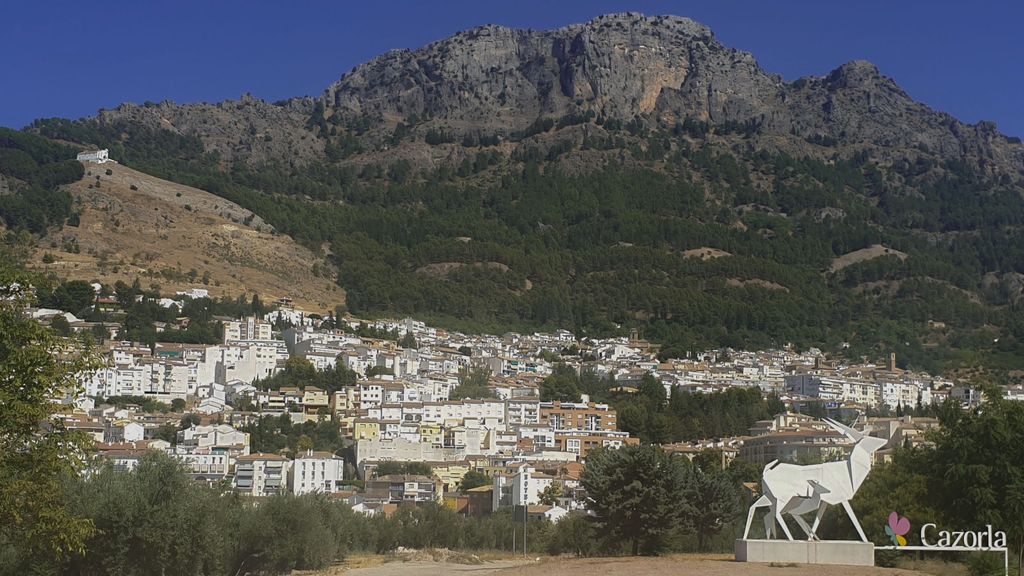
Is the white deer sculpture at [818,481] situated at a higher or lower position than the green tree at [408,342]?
lower

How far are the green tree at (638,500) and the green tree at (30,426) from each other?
25.2 m

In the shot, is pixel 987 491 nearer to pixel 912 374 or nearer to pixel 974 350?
pixel 912 374

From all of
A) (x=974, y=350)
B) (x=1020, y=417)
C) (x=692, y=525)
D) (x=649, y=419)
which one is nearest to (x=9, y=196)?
(x=649, y=419)

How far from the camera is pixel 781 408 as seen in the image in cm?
12256

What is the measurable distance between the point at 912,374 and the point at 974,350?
16.5 m

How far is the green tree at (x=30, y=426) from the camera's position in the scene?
23719mm

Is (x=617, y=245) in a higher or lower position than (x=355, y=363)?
higher

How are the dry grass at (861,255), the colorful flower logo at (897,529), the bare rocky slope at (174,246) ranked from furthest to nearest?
the dry grass at (861,255)
the bare rocky slope at (174,246)
the colorful flower logo at (897,529)

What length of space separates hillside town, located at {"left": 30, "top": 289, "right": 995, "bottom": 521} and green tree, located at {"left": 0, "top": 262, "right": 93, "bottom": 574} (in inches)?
1862

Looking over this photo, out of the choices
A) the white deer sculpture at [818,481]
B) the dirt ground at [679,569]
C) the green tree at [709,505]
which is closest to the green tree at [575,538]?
the green tree at [709,505]

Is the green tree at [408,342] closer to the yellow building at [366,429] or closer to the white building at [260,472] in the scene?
the yellow building at [366,429]

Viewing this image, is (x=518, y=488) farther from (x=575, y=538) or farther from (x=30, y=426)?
Result: (x=30, y=426)

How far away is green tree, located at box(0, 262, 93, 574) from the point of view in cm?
2372

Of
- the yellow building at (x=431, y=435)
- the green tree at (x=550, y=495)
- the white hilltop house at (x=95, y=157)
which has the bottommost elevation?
the green tree at (x=550, y=495)
